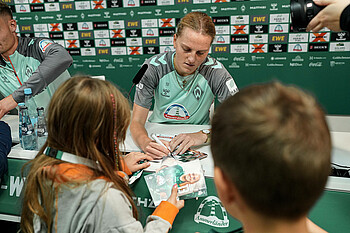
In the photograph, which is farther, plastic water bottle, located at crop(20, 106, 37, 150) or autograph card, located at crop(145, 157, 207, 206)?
plastic water bottle, located at crop(20, 106, 37, 150)

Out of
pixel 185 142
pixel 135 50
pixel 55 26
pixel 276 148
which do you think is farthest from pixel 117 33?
pixel 276 148

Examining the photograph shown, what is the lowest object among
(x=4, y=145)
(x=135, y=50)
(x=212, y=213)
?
(x=212, y=213)

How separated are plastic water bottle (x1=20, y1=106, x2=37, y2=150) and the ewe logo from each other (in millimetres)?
974

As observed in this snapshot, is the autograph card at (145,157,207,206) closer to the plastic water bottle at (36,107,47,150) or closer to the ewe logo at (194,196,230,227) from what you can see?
the ewe logo at (194,196,230,227)

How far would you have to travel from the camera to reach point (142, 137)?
157cm

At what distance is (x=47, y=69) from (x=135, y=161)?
3.37 feet

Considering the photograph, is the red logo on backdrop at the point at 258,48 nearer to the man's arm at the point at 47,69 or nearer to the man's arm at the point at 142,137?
the man's arm at the point at 142,137

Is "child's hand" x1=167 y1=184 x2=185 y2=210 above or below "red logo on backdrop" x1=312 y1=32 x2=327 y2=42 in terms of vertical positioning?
below

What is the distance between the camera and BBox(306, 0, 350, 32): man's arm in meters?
1.08

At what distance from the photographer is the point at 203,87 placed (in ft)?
6.23

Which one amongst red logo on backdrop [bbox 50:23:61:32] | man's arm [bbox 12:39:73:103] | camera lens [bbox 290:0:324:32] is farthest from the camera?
red logo on backdrop [bbox 50:23:61:32]

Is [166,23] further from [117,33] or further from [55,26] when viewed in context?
[55,26]

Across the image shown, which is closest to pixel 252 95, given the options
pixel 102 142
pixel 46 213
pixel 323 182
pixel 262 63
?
pixel 323 182

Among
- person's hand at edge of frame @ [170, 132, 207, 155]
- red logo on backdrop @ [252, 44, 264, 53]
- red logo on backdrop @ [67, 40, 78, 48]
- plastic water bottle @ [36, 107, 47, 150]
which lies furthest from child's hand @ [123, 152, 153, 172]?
red logo on backdrop @ [67, 40, 78, 48]
